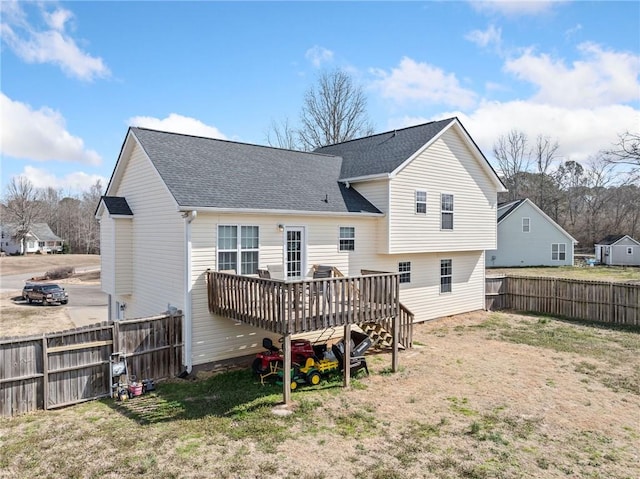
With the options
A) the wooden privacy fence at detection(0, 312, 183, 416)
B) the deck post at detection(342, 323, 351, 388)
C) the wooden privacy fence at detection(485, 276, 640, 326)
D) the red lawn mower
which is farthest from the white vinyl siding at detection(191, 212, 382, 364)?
the wooden privacy fence at detection(485, 276, 640, 326)

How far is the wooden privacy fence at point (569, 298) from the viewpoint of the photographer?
53.0ft

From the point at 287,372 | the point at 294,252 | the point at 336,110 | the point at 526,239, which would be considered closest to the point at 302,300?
the point at 287,372

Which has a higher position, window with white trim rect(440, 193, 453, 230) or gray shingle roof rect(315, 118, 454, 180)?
gray shingle roof rect(315, 118, 454, 180)

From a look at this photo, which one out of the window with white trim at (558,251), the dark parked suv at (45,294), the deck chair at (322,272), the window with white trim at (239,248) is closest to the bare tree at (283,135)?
the dark parked suv at (45,294)

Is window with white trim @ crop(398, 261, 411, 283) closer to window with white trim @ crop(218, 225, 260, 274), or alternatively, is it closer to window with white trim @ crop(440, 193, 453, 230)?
window with white trim @ crop(440, 193, 453, 230)

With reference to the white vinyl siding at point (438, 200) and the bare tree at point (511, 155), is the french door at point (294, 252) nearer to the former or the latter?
the white vinyl siding at point (438, 200)

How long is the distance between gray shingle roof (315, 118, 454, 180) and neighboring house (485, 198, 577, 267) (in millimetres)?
22164

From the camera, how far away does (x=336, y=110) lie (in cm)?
3575

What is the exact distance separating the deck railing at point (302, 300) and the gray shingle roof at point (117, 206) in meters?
4.90

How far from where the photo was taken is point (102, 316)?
22062 millimetres

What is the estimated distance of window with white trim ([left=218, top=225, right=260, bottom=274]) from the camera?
11.3 m

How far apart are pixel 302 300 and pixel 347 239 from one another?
18.4ft

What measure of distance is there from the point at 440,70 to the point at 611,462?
14.4m

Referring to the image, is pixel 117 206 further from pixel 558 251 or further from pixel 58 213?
pixel 58 213
